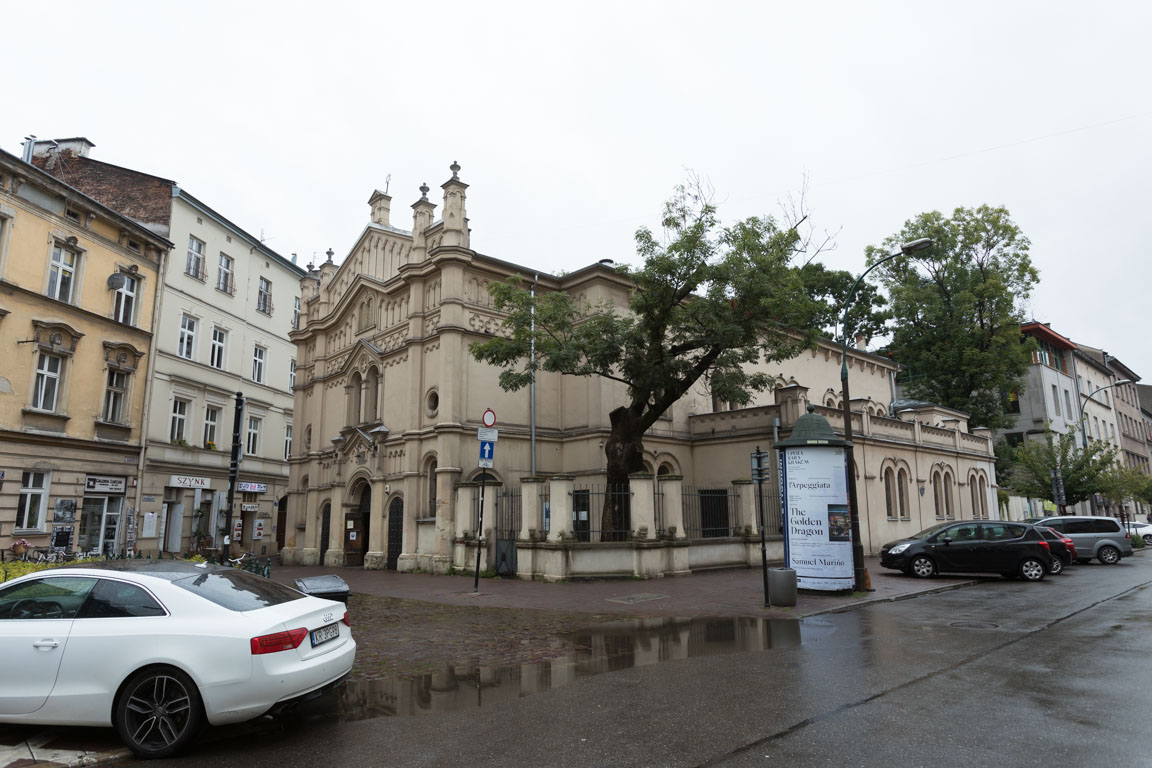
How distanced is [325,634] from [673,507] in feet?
46.7

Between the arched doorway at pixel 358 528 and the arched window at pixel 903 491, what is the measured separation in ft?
71.5

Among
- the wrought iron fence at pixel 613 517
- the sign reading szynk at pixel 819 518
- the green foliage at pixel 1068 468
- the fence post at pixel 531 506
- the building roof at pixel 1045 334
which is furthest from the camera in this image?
the building roof at pixel 1045 334

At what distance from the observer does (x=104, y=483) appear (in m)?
24.7

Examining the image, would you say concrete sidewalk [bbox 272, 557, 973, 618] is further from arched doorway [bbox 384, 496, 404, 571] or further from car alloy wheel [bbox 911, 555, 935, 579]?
arched doorway [bbox 384, 496, 404, 571]

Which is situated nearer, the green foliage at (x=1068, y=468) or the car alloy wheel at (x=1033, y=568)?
the car alloy wheel at (x=1033, y=568)

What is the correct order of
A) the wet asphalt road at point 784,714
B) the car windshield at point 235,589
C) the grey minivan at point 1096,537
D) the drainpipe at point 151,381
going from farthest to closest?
the drainpipe at point 151,381 → the grey minivan at point 1096,537 → the car windshield at point 235,589 → the wet asphalt road at point 784,714

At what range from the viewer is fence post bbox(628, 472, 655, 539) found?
738 inches

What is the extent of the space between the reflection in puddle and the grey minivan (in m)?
18.1

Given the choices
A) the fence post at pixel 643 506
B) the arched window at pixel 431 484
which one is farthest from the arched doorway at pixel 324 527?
the fence post at pixel 643 506

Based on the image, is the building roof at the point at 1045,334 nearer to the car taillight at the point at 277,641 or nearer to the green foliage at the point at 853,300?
the green foliage at the point at 853,300

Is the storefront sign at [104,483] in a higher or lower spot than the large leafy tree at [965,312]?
lower

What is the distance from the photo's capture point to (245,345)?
34.4 metres

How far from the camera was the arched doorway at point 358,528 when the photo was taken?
26969 millimetres

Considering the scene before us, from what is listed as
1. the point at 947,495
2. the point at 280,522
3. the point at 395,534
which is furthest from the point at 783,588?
the point at 280,522
